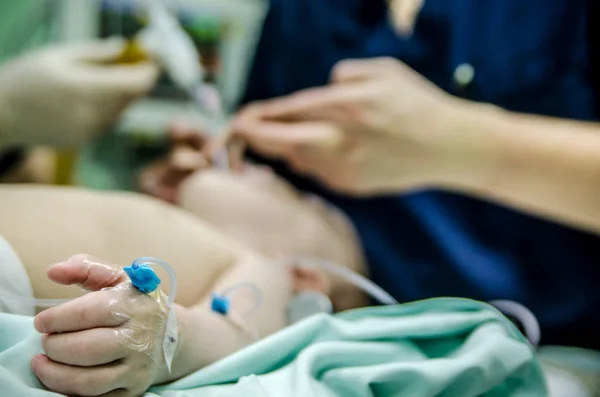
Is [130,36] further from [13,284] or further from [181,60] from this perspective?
[13,284]

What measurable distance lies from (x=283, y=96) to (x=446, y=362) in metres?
0.58

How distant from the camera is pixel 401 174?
70cm

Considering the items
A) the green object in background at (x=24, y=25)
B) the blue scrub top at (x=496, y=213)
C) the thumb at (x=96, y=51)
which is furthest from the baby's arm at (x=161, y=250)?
the green object in background at (x=24, y=25)

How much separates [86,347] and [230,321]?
155 mm

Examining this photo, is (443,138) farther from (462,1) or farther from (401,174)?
(462,1)

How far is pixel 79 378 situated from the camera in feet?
1.00

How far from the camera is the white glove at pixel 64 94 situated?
683 mm

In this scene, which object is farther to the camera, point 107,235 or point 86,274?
point 107,235

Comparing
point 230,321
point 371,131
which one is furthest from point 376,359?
point 371,131

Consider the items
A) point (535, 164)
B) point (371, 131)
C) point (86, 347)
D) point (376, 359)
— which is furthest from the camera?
point (371, 131)

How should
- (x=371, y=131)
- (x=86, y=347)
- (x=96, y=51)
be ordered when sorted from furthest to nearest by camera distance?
(x=96, y=51) < (x=371, y=131) < (x=86, y=347)

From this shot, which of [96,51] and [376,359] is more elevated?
[96,51]

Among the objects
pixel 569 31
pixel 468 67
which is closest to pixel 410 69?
pixel 468 67

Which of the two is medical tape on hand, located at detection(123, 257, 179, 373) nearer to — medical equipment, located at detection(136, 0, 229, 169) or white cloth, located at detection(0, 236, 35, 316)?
white cloth, located at detection(0, 236, 35, 316)
